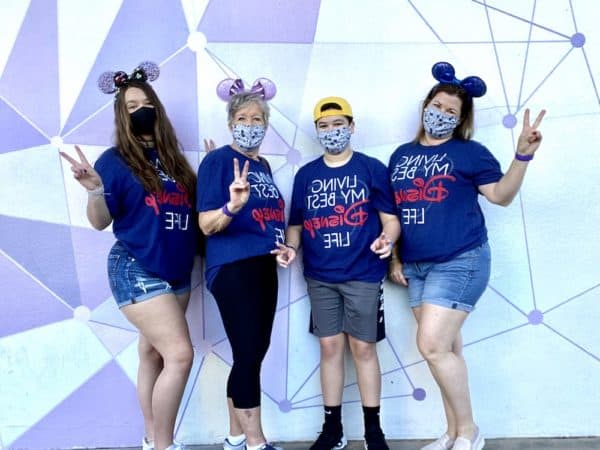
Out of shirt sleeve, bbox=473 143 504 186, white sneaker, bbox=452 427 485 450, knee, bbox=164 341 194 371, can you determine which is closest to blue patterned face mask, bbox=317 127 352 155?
shirt sleeve, bbox=473 143 504 186

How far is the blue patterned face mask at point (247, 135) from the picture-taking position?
2941 millimetres

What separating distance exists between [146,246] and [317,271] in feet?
2.87

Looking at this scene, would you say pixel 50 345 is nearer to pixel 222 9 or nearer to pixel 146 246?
pixel 146 246

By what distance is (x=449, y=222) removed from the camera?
2938 millimetres

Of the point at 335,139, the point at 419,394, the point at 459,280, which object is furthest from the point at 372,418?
the point at 335,139

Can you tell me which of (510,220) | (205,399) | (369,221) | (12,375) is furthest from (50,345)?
(510,220)

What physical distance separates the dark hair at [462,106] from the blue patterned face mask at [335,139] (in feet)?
1.37

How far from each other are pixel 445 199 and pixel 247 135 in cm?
101

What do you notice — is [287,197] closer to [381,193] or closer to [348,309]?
[381,193]

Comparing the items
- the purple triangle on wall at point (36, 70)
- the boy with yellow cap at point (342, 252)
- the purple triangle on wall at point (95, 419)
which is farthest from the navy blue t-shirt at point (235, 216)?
the purple triangle on wall at point (36, 70)

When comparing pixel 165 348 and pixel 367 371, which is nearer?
pixel 165 348

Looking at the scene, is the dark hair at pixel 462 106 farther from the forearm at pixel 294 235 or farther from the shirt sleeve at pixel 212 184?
the shirt sleeve at pixel 212 184

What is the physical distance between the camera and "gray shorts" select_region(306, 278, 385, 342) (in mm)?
3043

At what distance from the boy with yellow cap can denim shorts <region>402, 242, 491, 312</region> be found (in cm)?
26
